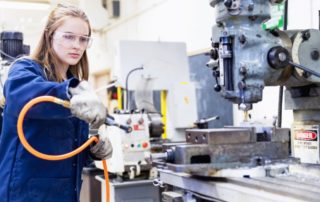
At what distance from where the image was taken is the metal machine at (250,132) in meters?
1.07

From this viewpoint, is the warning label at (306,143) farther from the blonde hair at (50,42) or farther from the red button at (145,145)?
the red button at (145,145)

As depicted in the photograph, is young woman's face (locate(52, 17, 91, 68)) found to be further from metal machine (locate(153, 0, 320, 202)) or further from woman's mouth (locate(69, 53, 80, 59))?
metal machine (locate(153, 0, 320, 202))

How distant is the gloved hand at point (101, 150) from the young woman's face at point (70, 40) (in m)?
0.29

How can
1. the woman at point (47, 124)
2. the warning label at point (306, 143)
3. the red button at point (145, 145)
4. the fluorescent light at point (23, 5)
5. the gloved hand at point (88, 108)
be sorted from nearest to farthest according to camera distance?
the gloved hand at point (88, 108), the woman at point (47, 124), the warning label at point (306, 143), the red button at point (145, 145), the fluorescent light at point (23, 5)

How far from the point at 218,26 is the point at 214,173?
1.55 feet

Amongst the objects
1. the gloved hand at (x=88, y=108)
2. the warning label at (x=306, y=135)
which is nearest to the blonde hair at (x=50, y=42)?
the gloved hand at (x=88, y=108)

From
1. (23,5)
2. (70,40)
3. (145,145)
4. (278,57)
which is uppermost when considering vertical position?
(23,5)

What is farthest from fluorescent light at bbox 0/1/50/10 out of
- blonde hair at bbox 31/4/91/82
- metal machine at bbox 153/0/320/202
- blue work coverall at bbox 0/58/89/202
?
metal machine at bbox 153/0/320/202

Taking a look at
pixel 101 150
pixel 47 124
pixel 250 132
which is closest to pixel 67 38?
pixel 47 124

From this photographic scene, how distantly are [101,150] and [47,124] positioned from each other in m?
0.22

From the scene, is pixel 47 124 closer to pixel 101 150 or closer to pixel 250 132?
pixel 101 150

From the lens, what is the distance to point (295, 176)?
109 cm

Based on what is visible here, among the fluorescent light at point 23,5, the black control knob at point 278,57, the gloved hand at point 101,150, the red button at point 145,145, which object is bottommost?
the red button at point 145,145

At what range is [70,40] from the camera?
1386 mm
